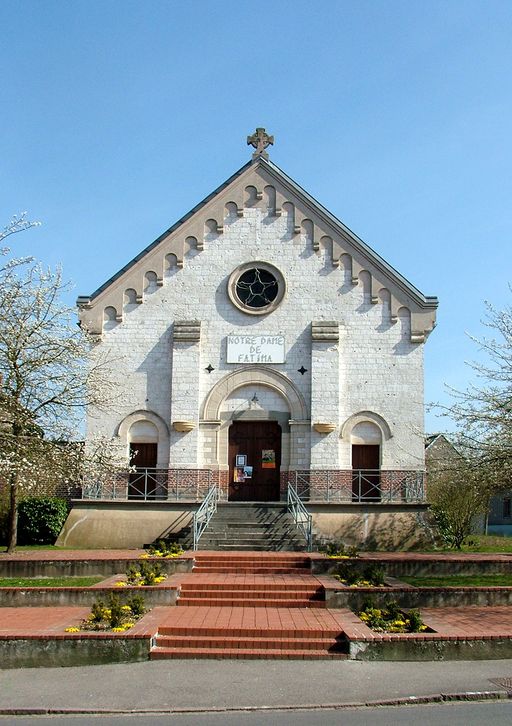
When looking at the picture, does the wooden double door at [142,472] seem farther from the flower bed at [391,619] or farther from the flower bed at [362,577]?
the flower bed at [391,619]

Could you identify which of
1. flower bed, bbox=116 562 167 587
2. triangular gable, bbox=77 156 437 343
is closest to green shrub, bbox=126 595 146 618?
flower bed, bbox=116 562 167 587

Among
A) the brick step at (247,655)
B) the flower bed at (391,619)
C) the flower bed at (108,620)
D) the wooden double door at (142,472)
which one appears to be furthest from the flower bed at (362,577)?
the wooden double door at (142,472)

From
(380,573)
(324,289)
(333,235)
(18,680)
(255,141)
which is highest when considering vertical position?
(255,141)

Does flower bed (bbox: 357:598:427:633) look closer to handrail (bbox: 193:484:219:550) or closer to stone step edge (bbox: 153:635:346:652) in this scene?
stone step edge (bbox: 153:635:346:652)

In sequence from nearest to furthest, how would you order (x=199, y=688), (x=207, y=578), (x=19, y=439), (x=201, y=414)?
1. (x=199, y=688)
2. (x=207, y=578)
3. (x=19, y=439)
4. (x=201, y=414)

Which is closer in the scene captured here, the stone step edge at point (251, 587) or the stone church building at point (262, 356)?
the stone step edge at point (251, 587)

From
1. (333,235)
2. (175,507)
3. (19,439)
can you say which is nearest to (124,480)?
(175,507)

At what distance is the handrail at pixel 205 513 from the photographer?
21906 millimetres

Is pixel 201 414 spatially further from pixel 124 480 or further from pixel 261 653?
pixel 261 653

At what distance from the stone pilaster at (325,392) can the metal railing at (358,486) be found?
41cm

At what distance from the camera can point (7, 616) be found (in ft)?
49.9

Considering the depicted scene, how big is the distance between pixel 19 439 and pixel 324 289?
1184 cm

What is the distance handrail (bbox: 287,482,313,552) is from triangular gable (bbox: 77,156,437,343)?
6894 millimetres

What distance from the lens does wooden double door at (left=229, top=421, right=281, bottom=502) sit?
26516 mm
